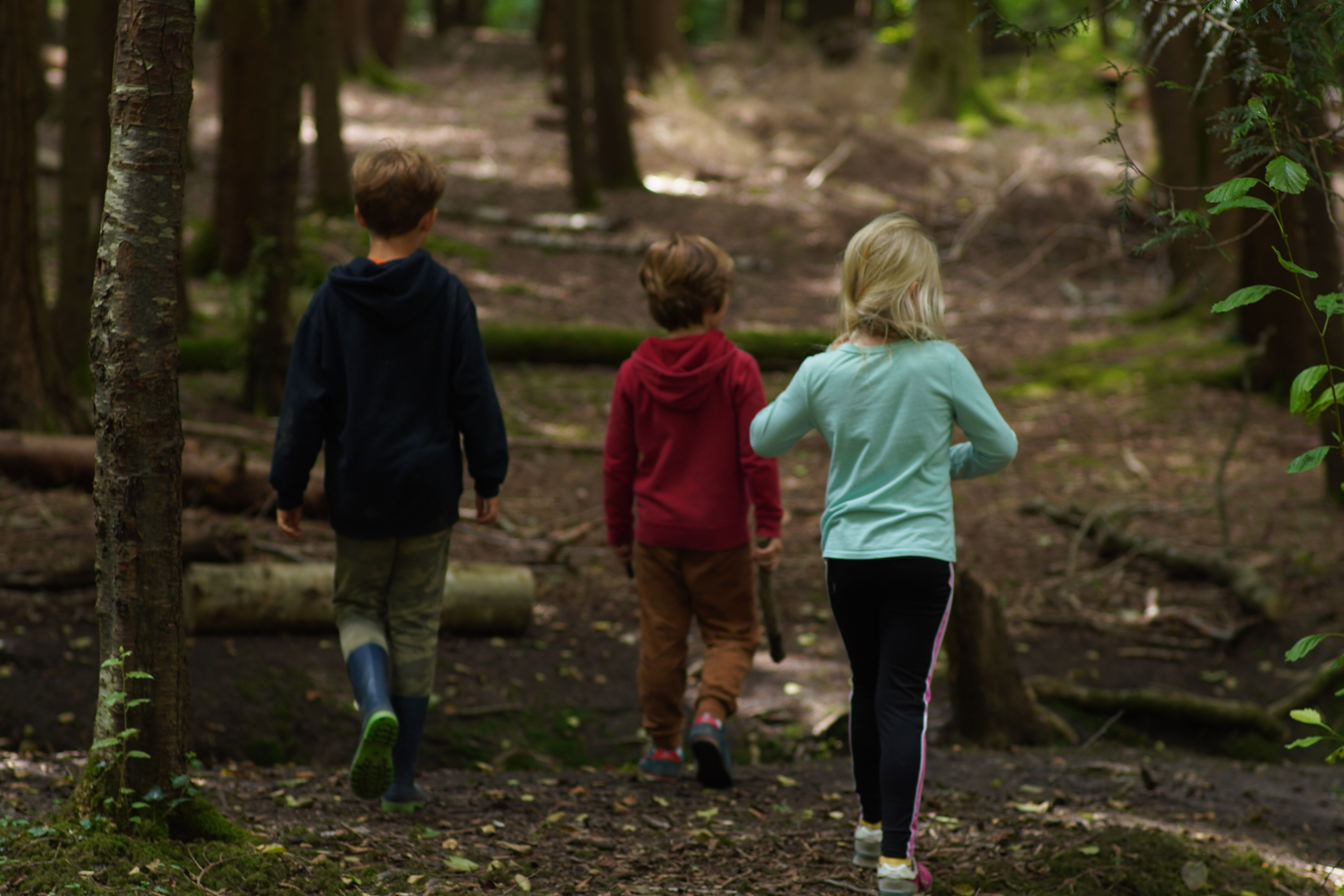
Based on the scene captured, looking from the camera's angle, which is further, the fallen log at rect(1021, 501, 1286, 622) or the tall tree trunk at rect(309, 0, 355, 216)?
the tall tree trunk at rect(309, 0, 355, 216)

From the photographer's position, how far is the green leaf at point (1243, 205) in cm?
232

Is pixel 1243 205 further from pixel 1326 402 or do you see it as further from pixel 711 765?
pixel 711 765

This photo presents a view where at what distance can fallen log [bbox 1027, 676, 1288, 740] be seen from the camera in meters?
5.59

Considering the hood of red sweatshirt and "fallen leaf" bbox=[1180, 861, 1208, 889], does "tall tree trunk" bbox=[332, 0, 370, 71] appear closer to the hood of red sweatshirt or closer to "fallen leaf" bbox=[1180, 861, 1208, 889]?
the hood of red sweatshirt

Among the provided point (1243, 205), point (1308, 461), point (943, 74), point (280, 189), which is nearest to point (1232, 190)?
point (1243, 205)

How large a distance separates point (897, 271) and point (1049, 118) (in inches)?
798

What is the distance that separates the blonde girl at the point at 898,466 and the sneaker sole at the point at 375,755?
1.34m

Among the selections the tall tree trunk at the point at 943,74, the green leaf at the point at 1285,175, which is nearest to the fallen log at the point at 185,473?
the green leaf at the point at 1285,175

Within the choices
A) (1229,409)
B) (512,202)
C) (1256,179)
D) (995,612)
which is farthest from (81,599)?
(512,202)

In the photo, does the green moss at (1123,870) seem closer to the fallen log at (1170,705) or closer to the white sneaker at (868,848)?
the white sneaker at (868,848)

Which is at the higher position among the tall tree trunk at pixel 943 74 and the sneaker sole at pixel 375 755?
the tall tree trunk at pixel 943 74

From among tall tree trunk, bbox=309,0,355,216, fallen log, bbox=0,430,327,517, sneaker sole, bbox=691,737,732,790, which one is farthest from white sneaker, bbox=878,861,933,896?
tall tree trunk, bbox=309,0,355,216

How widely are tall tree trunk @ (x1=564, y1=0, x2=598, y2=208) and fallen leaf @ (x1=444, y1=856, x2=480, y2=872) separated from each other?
13.6 metres

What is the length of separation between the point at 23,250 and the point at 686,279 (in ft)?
15.3
